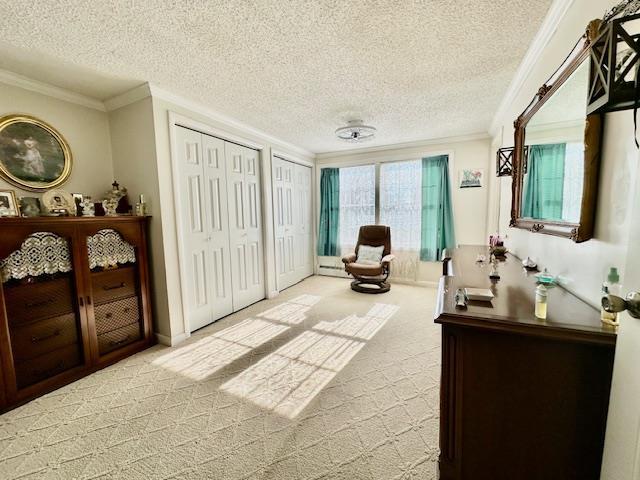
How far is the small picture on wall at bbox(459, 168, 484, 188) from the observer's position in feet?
13.1

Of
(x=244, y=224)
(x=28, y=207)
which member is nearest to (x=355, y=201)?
(x=244, y=224)

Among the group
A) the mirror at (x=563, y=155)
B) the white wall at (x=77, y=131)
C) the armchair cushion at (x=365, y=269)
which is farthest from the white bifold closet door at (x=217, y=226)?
the mirror at (x=563, y=155)

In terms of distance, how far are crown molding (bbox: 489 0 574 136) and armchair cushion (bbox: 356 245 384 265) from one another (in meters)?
2.38

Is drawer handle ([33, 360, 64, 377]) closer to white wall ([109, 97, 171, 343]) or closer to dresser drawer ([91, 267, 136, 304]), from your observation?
dresser drawer ([91, 267, 136, 304])

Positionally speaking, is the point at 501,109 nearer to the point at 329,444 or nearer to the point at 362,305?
the point at 362,305

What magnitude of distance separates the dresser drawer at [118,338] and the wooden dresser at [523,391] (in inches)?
103

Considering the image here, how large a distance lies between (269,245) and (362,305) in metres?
1.57

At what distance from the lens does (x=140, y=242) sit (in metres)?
2.48

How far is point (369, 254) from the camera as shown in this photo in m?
4.37

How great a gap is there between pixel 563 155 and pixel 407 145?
321cm

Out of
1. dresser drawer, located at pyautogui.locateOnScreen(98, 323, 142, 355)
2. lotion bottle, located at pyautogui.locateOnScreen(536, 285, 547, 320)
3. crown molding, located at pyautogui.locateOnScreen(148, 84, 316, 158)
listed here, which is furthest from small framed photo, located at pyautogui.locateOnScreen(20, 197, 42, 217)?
lotion bottle, located at pyautogui.locateOnScreen(536, 285, 547, 320)

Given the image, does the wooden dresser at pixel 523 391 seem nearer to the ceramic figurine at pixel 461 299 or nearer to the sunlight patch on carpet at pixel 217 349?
the ceramic figurine at pixel 461 299

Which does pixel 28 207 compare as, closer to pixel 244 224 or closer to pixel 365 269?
pixel 244 224

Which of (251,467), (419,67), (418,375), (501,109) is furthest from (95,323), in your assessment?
(501,109)
